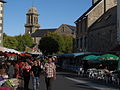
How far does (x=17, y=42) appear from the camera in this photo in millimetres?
105438

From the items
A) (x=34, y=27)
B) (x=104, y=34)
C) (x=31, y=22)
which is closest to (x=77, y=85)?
(x=104, y=34)

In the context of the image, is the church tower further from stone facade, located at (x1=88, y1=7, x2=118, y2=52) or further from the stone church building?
stone facade, located at (x1=88, y1=7, x2=118, y2=52)

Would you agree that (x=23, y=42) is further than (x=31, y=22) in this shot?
No

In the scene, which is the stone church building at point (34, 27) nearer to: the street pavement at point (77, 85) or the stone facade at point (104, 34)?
the stone facade at point (104, 34)

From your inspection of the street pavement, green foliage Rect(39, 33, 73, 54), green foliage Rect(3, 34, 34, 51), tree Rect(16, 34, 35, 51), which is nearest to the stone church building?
green foliage Rect(3, 34, 34, 51)

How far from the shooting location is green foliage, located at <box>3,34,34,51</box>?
331ft

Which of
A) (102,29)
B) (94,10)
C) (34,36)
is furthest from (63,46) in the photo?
(34,36)

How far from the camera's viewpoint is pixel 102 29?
42531 mm

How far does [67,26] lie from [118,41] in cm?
8312

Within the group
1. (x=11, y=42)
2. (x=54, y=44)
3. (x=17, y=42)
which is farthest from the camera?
(x=17, y=42)

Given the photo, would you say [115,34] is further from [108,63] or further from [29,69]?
[29,69]

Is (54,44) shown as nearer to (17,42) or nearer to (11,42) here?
(11,42)

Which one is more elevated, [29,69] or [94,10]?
[94,10]

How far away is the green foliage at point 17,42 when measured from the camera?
331 feet
